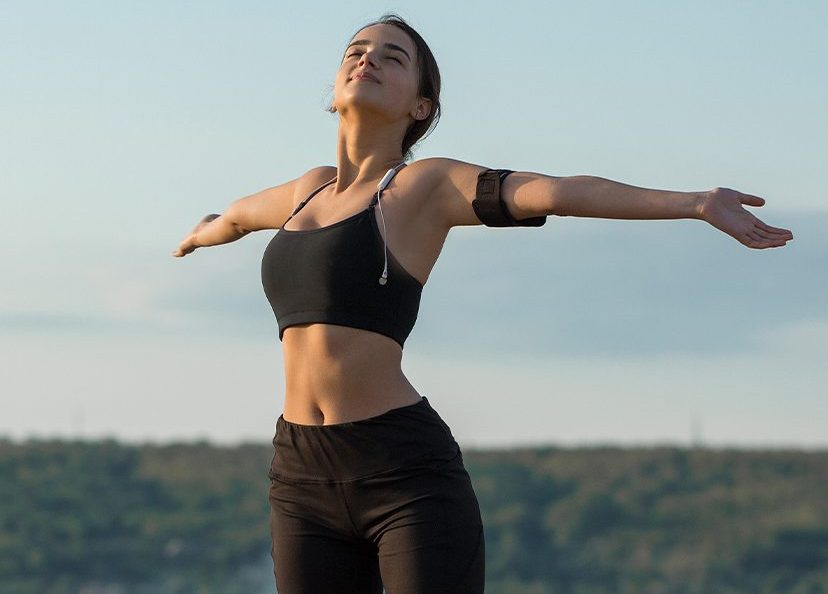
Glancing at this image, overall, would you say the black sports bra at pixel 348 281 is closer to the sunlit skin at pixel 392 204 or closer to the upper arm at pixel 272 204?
the sunlit skin at pixel 392 204

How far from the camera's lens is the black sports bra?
18.1ft

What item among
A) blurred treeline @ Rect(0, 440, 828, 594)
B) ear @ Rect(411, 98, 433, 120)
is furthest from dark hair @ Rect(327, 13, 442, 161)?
blurred treeline @ Rect(0, 440, 828, 594)

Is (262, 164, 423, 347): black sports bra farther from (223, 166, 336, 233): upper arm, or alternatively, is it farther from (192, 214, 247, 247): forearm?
(192, 214, 247, 247): forearm

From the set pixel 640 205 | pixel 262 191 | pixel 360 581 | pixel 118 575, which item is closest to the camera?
pixel 640 205

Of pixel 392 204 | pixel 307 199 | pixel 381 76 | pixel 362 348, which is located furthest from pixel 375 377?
pixel 381 76

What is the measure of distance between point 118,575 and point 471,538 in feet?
155

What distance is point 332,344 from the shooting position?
218 inches

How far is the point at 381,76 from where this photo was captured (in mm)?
5875

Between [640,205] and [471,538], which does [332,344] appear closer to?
[471,538]

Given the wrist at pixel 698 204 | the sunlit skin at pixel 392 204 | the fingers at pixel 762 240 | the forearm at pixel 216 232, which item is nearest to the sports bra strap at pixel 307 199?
the sunlit skin at pixel 392 204

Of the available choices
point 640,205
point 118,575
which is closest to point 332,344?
point 640,205

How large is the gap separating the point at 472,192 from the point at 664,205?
72 centimetres

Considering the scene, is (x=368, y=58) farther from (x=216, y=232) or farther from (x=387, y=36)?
(x=216, y=232)

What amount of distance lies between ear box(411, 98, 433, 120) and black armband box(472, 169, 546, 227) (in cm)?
60
